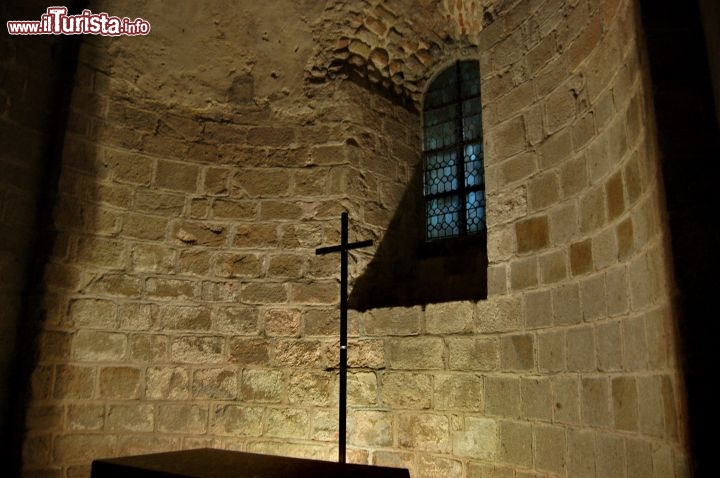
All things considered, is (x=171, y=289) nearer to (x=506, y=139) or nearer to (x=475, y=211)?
(x=475, y=211)

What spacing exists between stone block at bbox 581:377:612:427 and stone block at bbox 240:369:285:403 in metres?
2.11

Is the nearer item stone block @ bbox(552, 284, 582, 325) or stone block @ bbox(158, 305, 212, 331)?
stone block @ bbox(552, 284, 582, 325)

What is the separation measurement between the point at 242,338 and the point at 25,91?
7.21 ft

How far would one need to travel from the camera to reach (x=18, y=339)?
3.58 m

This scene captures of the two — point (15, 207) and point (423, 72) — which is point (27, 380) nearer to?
point (15, 207)

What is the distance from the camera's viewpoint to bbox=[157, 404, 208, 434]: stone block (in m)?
3.87

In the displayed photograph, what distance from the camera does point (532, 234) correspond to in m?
3.16

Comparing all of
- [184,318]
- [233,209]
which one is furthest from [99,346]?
[233,209]

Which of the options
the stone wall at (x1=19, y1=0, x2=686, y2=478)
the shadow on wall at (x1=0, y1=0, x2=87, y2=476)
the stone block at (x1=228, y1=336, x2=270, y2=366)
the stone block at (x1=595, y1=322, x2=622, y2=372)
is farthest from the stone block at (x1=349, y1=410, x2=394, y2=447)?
the shadow on wall at (x1=0, y1=0, x2=87, y2=476)

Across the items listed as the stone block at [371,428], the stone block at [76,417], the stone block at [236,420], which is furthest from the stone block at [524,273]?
the stone block at [76,417]

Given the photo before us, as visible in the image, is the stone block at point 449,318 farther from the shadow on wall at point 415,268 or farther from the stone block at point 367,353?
the shadow on wall at point 415,268

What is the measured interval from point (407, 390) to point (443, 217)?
5.04ft

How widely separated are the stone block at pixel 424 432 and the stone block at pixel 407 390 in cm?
7

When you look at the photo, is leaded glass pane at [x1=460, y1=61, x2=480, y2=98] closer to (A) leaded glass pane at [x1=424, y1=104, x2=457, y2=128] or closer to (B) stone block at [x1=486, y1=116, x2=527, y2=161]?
(A) leaded glass pane at [x1=424, y1=104, x2=457, y2=128]
